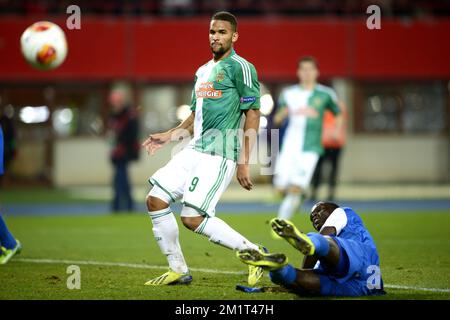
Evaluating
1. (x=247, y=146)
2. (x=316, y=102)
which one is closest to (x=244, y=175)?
(x=247, y=146)

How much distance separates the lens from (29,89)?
28.5 meters

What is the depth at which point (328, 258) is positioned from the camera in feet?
24.2

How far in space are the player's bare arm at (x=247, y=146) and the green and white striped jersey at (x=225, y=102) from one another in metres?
0.10

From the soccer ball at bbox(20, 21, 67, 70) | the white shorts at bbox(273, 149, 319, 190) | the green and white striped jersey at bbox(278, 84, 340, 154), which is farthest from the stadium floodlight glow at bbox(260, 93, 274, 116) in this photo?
the soccer ball at bbox(20, 21, 67, 70)

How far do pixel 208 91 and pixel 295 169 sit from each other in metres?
6.32

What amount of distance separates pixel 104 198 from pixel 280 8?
989 centimetres

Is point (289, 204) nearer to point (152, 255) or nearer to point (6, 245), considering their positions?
point (152, 255)

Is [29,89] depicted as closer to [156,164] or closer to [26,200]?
[156,164]

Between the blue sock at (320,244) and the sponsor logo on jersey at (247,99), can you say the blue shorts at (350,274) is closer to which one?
the blue sock at (320,244)

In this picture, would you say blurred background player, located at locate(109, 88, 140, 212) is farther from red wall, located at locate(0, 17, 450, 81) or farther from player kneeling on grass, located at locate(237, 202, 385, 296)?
player kneeling on grass, located at locate(237, 202, 385, 296)

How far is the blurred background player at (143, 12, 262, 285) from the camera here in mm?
8195

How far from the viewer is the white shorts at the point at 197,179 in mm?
A: 8188

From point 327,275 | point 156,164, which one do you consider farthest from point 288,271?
point 156,164

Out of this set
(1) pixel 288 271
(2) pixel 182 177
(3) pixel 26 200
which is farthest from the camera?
(3) pixel 26 200
